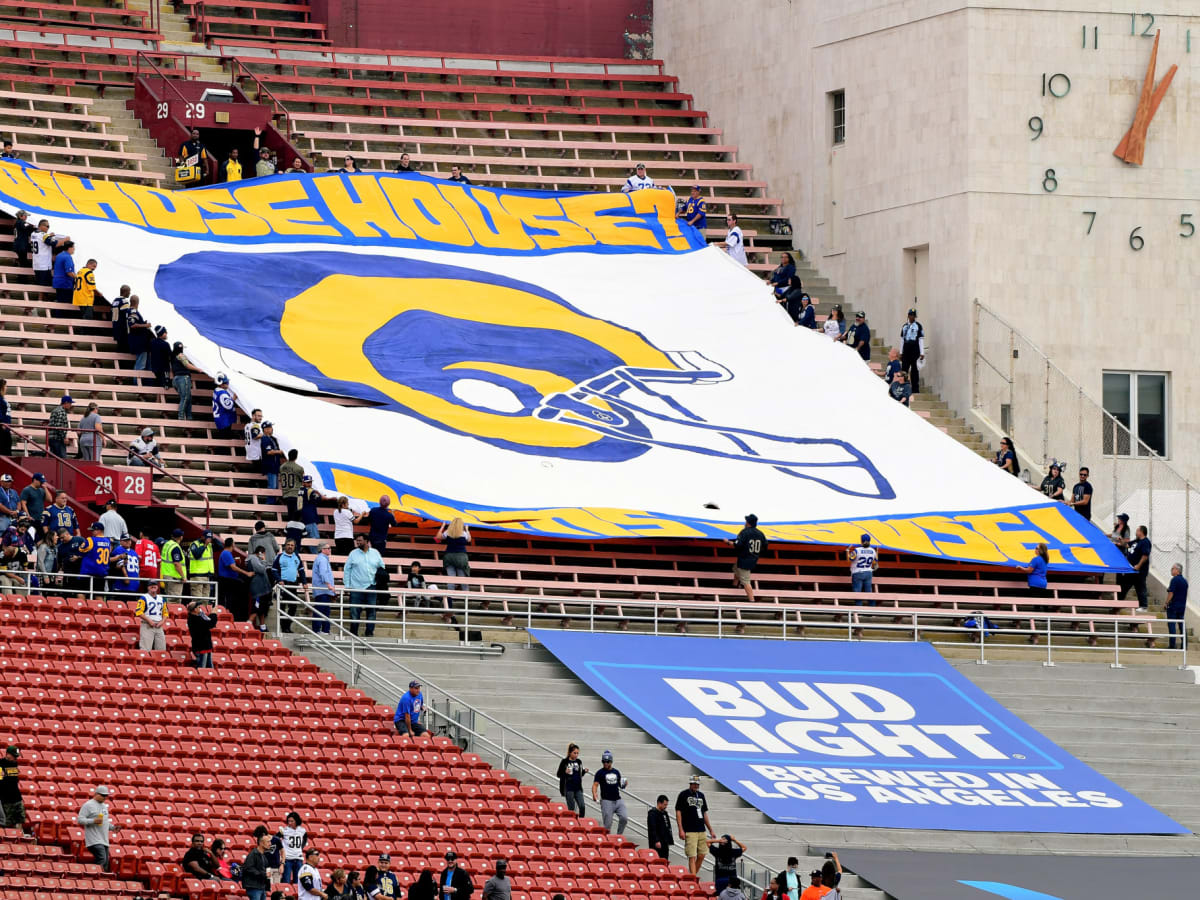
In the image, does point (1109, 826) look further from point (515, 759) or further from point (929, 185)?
point (929, 185)

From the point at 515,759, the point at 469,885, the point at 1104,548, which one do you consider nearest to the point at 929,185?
the point at 1104,548

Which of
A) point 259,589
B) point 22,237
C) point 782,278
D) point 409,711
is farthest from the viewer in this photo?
point 782,278

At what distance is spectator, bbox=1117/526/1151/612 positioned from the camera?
33.9m

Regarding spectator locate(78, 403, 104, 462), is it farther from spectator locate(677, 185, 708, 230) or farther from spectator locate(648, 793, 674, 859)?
spectator locate(677, 185, 708, 230)

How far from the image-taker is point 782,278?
40094mm

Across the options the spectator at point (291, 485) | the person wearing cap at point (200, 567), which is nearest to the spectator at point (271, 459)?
the spectator at point (291, 485)

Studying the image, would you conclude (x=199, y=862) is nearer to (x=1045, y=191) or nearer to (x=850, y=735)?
(x=850, y=735)

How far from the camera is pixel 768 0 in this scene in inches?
1757

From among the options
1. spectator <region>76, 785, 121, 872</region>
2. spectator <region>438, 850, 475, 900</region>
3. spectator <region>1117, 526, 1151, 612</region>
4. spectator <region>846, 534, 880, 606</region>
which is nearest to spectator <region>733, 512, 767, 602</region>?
spectator <region>846, 534, 880, 606</region>

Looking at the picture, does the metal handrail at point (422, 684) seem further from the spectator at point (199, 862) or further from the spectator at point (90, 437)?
the spectator at point (199, 862)

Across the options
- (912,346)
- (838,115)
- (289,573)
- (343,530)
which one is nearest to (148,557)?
(289,573)

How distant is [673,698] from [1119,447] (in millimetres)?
11861

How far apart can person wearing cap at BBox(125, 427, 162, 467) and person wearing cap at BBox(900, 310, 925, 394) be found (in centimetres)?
1252

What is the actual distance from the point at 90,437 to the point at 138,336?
3670 mm
